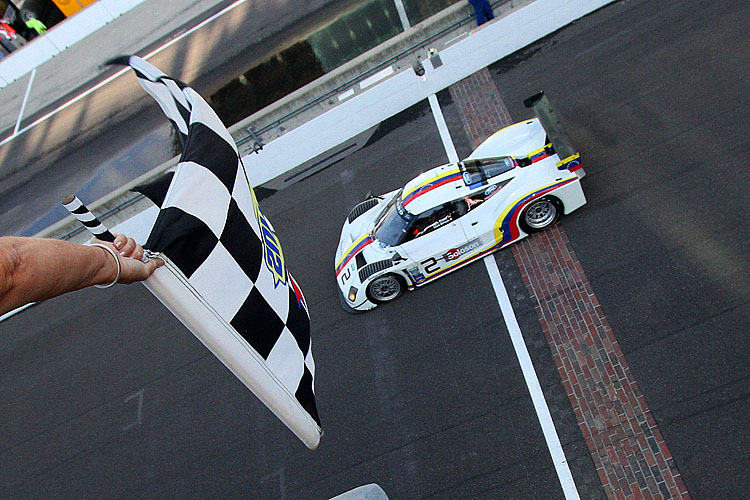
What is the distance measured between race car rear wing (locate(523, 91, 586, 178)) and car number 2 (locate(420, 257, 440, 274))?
229cm

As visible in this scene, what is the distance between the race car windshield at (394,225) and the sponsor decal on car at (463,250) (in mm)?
760

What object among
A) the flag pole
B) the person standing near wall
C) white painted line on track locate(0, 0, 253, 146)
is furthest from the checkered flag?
white painted line on track locate(0, 0, 253, 146)

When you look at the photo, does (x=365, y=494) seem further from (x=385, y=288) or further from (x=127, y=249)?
(x=127, y=249)

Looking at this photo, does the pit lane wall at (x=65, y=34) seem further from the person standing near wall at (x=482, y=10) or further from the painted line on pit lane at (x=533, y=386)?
the painted line on pit lane at (x=533, y=386)

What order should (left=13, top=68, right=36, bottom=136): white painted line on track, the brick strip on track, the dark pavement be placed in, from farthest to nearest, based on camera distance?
(left=13, top=68, right=36, bottom=136): white painted line on track < the dark pavement < the brick strip on track

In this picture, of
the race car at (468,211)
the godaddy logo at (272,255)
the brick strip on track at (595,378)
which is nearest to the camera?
the godaddy logo at (272,255)

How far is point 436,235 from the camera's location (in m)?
8.08

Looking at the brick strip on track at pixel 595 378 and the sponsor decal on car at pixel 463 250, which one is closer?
the brick strip on track at pixel 595 378

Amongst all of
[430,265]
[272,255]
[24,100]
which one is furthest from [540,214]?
[24,100]

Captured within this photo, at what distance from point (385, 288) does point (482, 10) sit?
6719mm

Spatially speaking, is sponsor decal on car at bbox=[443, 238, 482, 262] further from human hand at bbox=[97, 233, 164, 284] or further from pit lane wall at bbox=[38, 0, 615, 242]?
human hand at bbox=[97, 233, 164, 284]

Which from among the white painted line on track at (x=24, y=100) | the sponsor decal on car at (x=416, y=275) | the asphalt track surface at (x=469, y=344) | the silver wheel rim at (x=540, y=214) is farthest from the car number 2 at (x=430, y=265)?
the white painted line on track at (x=24, y=100)

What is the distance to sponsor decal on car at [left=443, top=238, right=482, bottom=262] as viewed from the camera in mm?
8180

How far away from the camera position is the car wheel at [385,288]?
830 cm
